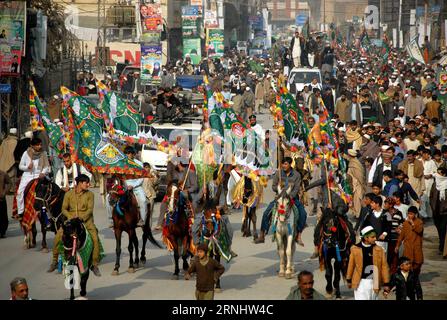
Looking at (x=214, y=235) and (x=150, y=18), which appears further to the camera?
(x=150, y=18)

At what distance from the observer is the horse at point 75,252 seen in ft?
51.1

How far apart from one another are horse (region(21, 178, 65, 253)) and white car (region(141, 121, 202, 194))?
5590mm

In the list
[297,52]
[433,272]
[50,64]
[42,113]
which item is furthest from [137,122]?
[297,52]

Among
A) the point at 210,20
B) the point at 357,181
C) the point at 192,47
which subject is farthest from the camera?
the point at 210,20

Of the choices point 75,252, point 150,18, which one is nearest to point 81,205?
point 75,252

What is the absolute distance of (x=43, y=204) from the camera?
757 inches

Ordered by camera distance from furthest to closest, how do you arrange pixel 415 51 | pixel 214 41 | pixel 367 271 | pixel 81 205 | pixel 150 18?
pixel 214 41
pixel 150 18
pixel 415 51
pixel 81 205
pixel 367 271

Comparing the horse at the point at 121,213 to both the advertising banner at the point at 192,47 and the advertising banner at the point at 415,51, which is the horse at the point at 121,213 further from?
the advertising banner at the point at 192,47

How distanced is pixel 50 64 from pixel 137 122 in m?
18.3

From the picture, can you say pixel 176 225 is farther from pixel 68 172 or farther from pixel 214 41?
pixel 214 41

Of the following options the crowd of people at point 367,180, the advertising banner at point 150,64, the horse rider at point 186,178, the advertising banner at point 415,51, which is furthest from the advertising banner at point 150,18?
the horse rider at point 186,178

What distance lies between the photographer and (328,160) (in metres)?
17.8

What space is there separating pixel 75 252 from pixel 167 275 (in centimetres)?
231
